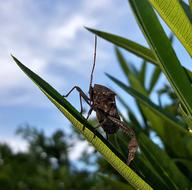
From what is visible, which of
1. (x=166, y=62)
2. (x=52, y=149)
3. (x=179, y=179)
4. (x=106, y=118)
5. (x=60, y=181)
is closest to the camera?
(x=166, y=62)

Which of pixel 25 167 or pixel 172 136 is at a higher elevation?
pixel 25 167

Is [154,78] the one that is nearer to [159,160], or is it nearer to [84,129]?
[159,160]

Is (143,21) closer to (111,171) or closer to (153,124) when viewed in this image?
(153,124)

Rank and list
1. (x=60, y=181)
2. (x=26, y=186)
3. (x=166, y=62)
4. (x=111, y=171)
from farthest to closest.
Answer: (x=26, y=186)
(x=60, y=181)
(x=111, y=171)
(x=166, y=62)

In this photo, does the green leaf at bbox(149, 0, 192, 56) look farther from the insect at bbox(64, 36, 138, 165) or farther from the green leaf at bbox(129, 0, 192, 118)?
the insect at bbox(64, 36, 138, 165)

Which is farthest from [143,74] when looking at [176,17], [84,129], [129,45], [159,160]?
[84,129]

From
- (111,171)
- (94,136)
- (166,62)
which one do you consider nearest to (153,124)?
(111,171)
